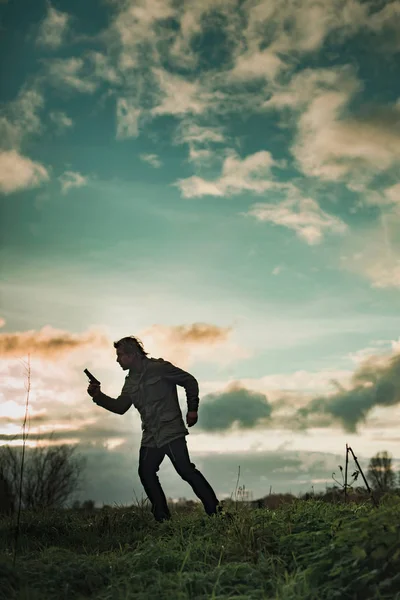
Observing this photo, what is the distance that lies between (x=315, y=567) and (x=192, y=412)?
354 centimetres

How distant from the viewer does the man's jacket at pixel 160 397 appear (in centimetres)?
849

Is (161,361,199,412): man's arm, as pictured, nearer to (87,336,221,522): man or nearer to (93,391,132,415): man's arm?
(87,336,221,522): man

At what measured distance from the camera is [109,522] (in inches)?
386

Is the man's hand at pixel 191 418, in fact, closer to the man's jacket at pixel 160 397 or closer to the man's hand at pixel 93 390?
the man's jacket at pixel 160 397

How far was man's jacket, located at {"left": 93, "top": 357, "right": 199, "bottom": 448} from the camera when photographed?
8492 millimetres

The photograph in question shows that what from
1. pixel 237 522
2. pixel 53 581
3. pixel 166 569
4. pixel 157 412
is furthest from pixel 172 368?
pixel 53 581

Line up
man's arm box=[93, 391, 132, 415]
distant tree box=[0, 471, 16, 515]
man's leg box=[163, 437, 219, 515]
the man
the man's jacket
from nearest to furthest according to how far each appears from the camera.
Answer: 1. man's leg box=[163, 437, 219, 515]
2. the man
3. the man's jacket
4. man's arm box=[93, 391, 132, 415]
5. distant tree box=[0, 471, 16, 515]

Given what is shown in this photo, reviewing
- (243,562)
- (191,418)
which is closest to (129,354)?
(191,418)

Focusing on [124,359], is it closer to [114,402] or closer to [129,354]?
[129,354]

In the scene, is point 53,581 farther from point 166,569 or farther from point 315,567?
point 315,567

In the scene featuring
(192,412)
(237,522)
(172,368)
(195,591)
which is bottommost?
(195,591)

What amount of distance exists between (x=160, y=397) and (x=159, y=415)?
23cm

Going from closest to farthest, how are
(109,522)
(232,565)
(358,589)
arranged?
(358,589)
(232,565)
(109,522)

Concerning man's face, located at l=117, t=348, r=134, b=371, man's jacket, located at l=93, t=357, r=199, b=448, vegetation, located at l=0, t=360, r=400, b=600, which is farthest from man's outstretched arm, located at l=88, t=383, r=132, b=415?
vegetation, located at l=0, t=360, r=400, b=600
